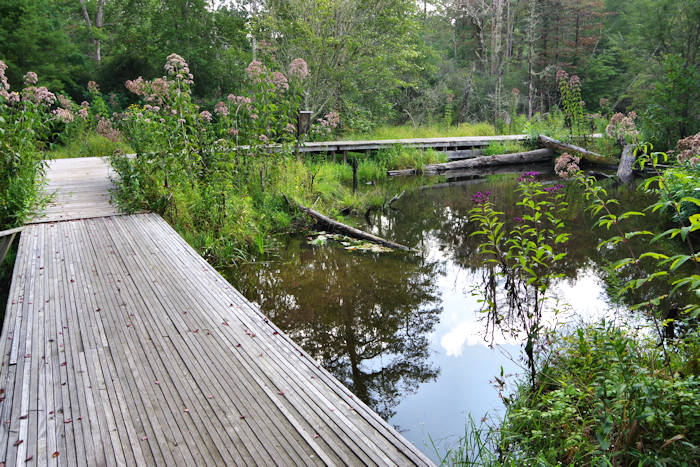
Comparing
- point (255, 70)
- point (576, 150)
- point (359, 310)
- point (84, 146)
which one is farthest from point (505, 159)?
point (84, 146)

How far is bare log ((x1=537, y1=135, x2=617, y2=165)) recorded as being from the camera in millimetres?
12020

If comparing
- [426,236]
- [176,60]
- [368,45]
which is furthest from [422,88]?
[176,60]

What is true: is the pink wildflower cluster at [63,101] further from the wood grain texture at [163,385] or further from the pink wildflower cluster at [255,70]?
the wood grain texture at [163,385]

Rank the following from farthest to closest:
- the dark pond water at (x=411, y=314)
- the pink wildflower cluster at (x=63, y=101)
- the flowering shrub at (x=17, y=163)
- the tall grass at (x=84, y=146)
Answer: the tall grass at (x=84, y=146)
the pink wildflower cluster at (x=63, y=101)
the flowering shrub at (x=17, y=163)
the dark pond water at (x=411, y=314)

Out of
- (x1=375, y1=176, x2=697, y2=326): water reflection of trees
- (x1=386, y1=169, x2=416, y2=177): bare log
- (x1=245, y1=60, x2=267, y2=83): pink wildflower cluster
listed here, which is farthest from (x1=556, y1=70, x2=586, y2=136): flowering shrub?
(x1=245, y1=60, x2=267, y2=83): pink wildflower cluster

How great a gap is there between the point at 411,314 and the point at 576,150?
10294 mm

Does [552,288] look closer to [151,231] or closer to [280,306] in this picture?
[280,306]

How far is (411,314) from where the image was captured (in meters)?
4.24

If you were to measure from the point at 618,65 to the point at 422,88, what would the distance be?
34.0 feet

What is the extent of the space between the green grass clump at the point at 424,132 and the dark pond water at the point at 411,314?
7.96 metres

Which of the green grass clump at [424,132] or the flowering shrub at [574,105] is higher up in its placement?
the flowering shrub at [574,105]

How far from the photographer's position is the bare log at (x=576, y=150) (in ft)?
39.4

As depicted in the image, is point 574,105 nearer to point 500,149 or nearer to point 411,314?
point 500,149

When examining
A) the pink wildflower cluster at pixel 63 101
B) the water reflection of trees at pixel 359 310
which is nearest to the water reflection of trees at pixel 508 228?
the water reflection of trees at pixel 359 310
